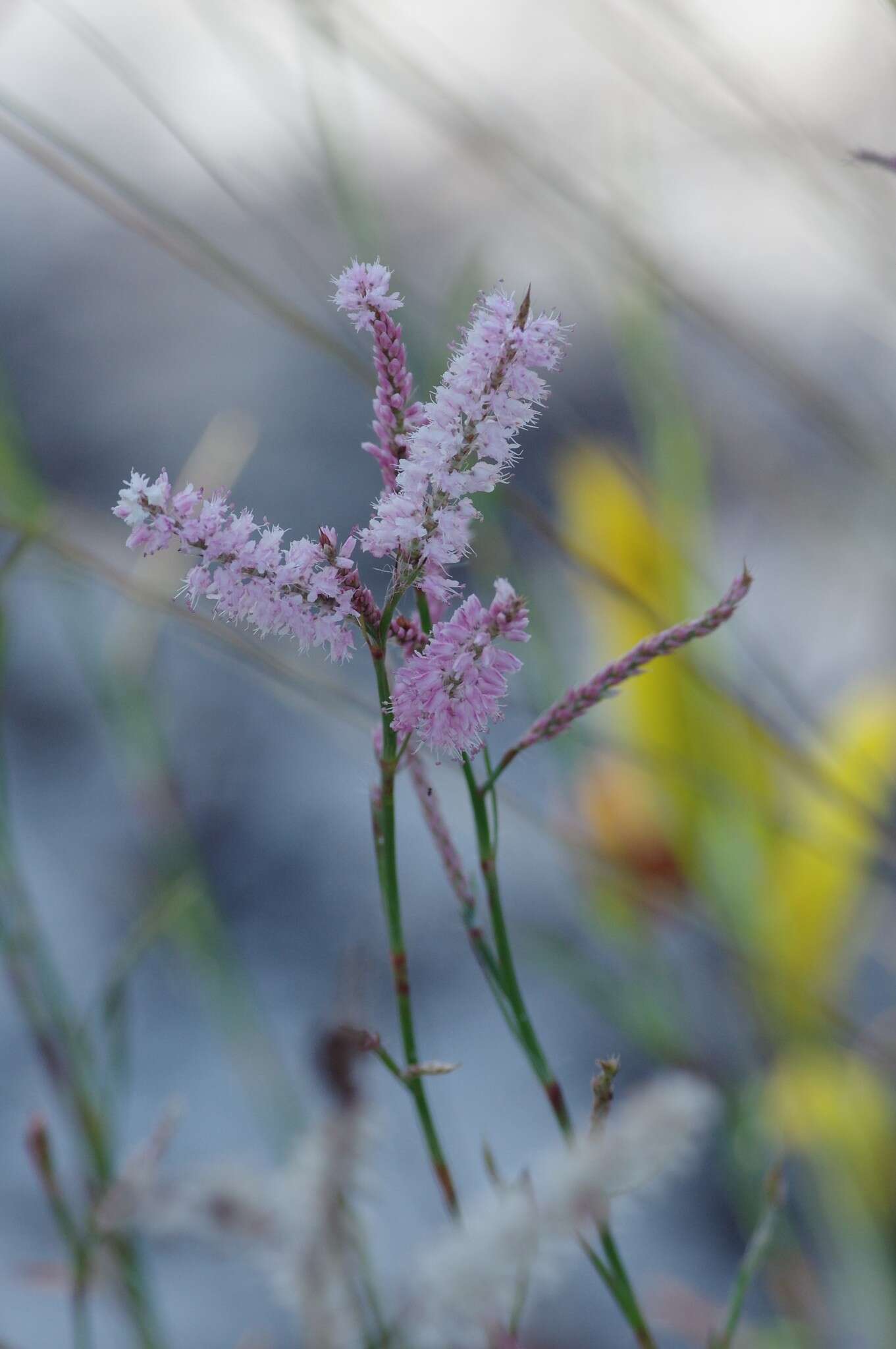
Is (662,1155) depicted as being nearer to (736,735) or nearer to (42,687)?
(736,735)

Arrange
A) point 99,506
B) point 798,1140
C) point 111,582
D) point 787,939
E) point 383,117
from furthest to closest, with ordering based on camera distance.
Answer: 1. point 383,117
2. point 99,506
3. point 787,939
4. point 798,1140
5. point 111,582

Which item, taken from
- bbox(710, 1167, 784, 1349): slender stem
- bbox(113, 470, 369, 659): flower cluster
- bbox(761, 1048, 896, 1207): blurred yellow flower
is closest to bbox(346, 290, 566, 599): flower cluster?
bbox(113, 470, 369, 659): flower cluster

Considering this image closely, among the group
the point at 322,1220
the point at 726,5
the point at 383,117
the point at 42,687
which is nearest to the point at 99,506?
the point at 42,687

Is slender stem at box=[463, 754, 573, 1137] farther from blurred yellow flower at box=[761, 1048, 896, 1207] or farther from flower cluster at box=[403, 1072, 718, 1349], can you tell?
blurred yellow flower at box=[761, 1048, 896, 1207]

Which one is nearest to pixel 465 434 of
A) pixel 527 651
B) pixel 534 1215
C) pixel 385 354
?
pixel 385 354

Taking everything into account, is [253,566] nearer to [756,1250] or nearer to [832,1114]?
[756,1250]

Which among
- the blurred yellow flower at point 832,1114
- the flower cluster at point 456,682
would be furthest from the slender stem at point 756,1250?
the blurred yellow flower at point 832,1114
